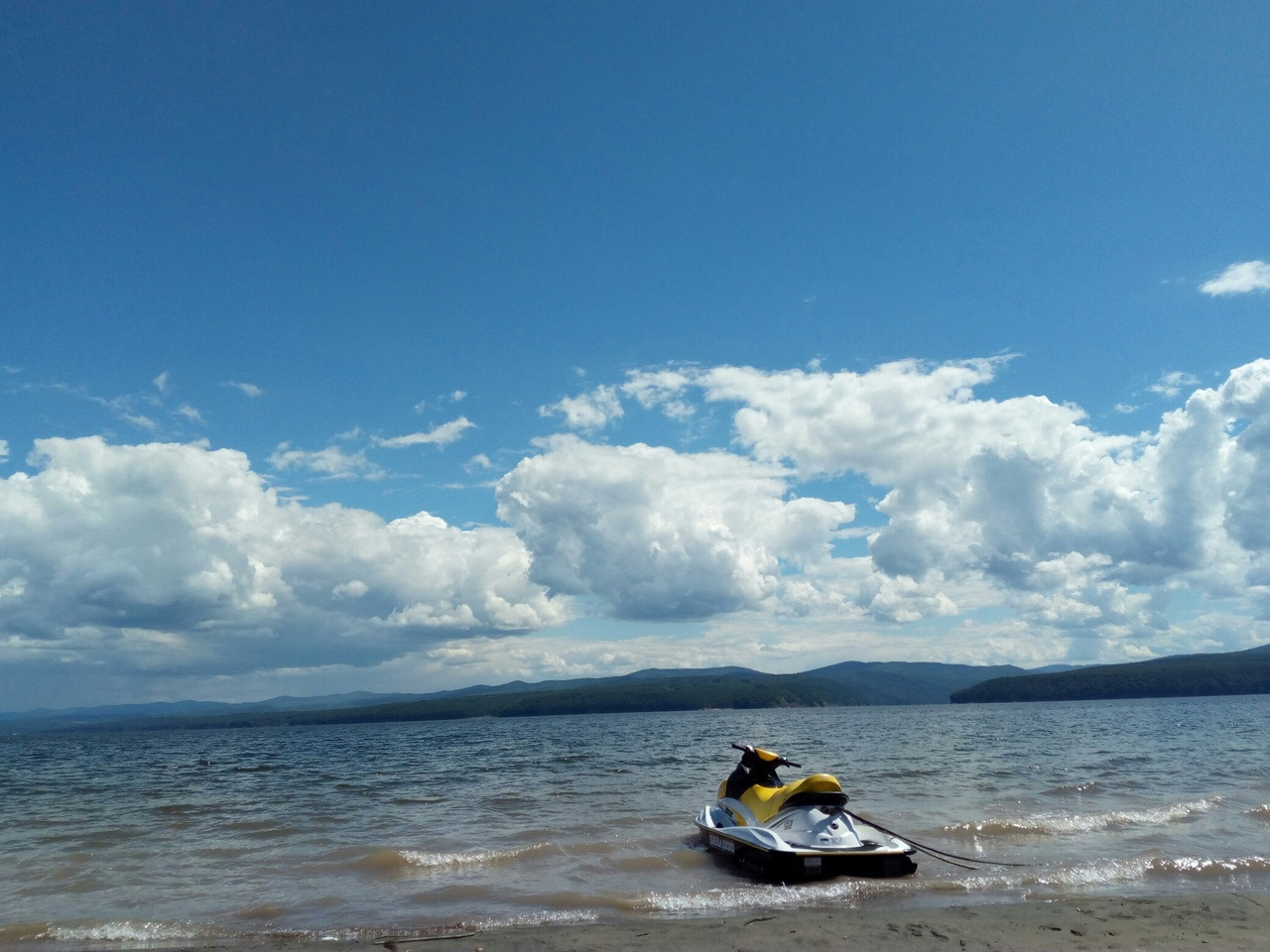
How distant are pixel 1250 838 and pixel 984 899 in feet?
31.9

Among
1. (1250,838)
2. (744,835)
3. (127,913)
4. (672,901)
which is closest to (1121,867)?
(1250,838)

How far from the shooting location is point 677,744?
195 ft

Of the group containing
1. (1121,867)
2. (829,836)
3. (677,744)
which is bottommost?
(677,744)

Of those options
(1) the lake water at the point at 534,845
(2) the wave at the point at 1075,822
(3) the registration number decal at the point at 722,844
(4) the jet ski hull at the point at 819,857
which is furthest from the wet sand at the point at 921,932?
(2) the wave at the point at 1075,822

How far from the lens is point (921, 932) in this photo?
1099 centimetres

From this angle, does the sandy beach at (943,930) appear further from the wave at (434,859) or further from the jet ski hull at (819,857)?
the wave at (434,859)

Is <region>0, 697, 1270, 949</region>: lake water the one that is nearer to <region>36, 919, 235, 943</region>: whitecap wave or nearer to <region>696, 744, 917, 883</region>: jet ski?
<region>36, 919, 235, 943</region>: whitecap wave

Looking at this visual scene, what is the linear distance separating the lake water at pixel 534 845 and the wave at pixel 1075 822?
9cm

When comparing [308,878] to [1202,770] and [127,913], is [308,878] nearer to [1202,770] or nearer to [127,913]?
[127,913]

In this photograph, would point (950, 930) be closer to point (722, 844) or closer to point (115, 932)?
point (722, 844)

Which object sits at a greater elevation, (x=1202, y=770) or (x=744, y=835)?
(x=744, y=835)

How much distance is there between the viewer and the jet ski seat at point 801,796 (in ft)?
50.4

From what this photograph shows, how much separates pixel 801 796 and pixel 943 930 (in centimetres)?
474

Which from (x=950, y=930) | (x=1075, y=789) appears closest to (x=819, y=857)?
(x=950, y=930)
